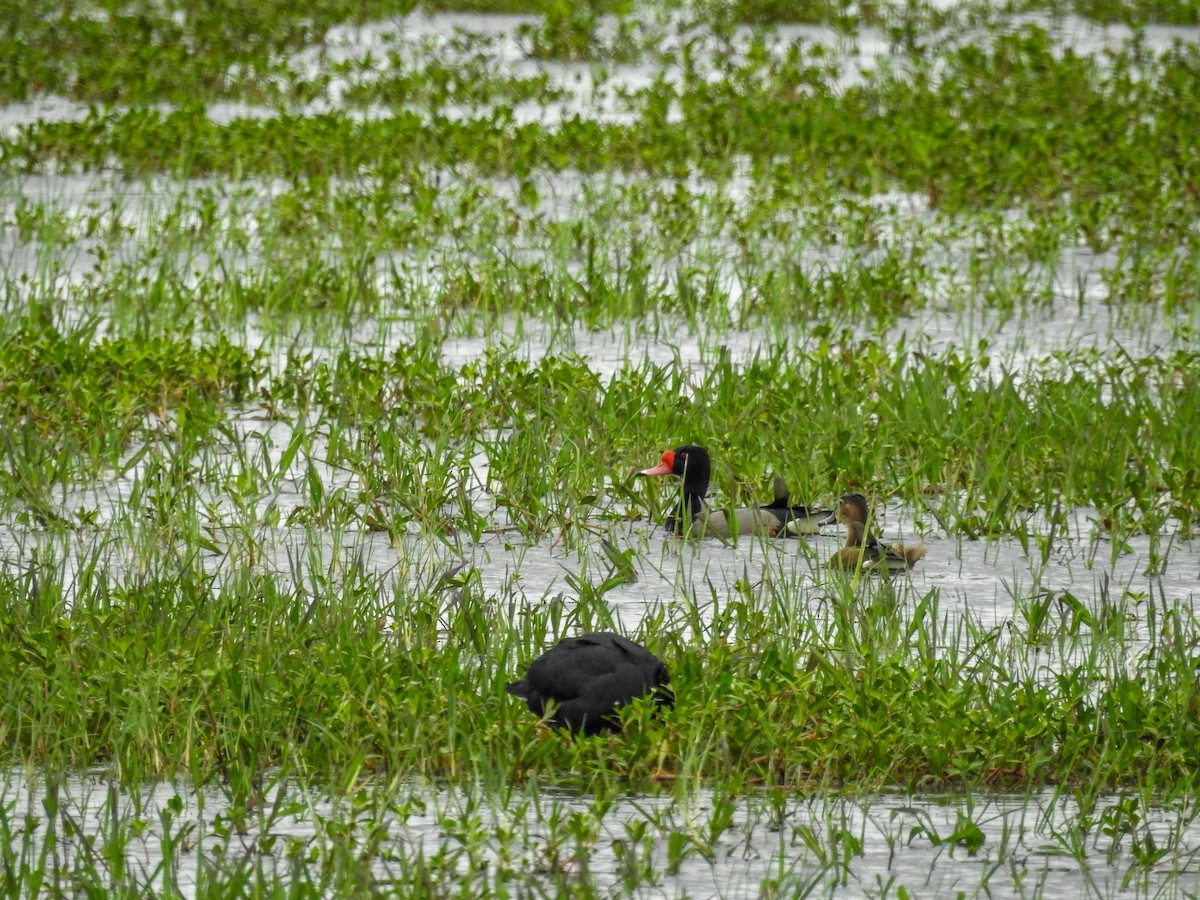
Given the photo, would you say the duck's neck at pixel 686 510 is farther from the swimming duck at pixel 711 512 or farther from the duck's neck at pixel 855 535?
the duck's neck at pixel 855 535

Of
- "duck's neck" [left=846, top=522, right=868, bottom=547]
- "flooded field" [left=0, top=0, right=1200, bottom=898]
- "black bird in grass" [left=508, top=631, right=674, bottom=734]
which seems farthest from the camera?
"duck's neck" [left=846, top=522, right=868, bottom=547]

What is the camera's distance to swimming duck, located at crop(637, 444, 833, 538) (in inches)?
250

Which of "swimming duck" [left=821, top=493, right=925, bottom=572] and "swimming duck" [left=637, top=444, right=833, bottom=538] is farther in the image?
"swimming duck" [left=637, top=444, right=833, bottom=538]

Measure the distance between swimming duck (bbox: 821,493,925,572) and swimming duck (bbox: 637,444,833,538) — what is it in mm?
174

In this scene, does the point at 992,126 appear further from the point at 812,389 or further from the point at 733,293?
the point at 812,389

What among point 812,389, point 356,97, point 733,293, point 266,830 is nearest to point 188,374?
point 812,389

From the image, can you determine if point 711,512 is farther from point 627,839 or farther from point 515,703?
point 627,839

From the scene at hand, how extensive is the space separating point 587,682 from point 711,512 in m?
2.06

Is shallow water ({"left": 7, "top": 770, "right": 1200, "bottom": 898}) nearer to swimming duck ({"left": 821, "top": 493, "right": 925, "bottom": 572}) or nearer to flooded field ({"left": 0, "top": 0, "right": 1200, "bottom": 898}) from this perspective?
flooded field ({"left": 0, "top": 0, "right": 1200, "bottom": 898})

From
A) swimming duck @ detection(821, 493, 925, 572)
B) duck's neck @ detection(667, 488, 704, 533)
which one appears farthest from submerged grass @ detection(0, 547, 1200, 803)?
duck's neck @ detection(667, 488, 704, 533)

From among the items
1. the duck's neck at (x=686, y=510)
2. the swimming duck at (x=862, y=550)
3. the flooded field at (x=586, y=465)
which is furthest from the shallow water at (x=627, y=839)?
the duck's neck at (x=686, y=510)

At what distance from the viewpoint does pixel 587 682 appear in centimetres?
453

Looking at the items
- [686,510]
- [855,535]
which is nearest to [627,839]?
[855,535]

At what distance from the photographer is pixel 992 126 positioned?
1266 cm
